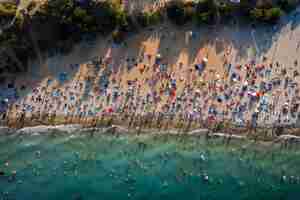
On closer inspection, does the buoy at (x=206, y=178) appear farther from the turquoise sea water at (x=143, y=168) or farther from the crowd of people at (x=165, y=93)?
the crowd of people at (x=165, y=93)

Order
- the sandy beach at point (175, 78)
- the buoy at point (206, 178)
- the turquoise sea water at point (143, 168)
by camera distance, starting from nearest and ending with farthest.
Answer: the turquoise sea water at point (143, 168) < the sandy beach at point (175, 78) < the buoy at point (206, 178)

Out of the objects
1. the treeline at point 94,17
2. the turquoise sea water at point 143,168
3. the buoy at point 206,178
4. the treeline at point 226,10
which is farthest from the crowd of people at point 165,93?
the buoy at point 206,178

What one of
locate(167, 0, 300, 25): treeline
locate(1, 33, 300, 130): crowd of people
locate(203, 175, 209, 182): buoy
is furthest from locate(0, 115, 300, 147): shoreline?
locate(167, 0, 300, 25): treeline

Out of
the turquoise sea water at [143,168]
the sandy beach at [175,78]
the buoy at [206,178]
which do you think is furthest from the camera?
the buoy at [206,178]

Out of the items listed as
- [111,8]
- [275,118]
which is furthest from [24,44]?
[275,118]

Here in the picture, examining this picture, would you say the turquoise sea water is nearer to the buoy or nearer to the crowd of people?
the buoy
